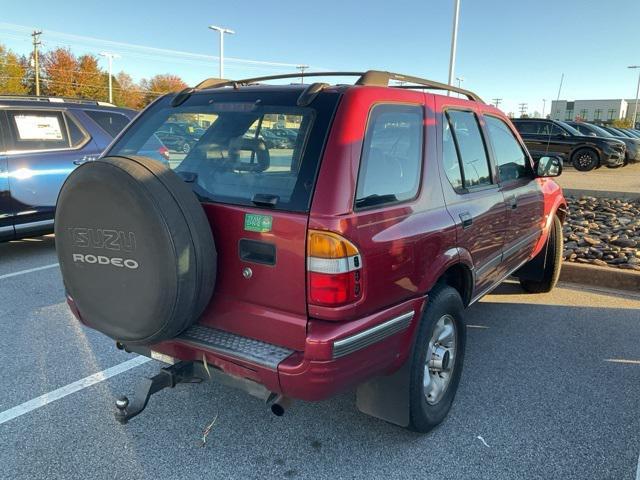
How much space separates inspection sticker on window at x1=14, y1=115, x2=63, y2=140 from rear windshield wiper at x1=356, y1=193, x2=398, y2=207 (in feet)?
18.3

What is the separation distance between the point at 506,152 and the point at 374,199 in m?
2.11

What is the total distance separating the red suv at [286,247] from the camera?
217 cm

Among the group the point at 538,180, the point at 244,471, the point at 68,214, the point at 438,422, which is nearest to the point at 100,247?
the point at 68,214

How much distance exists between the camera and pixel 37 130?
21.2 feet

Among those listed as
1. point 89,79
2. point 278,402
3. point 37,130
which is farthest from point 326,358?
point 89,79

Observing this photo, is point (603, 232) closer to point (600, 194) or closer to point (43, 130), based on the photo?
point (600, 194)

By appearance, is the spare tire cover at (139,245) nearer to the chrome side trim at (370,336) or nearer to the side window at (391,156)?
the chrome side trim at (370,336)

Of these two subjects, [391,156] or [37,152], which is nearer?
[391,156]

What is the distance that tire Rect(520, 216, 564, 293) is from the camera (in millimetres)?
5203

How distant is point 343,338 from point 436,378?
1.03 metres

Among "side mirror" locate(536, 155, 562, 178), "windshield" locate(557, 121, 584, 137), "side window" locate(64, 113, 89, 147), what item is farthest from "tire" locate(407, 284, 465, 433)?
"windshield" locate(557, 121, 584, 137)

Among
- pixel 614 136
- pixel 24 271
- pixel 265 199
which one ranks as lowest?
pixel 24 271

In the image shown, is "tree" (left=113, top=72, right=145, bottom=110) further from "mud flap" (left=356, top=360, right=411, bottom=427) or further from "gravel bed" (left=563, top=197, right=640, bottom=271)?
"mud flap" (left=356, top=360, right=411, bottom=427)

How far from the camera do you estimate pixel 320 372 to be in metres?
2.14
